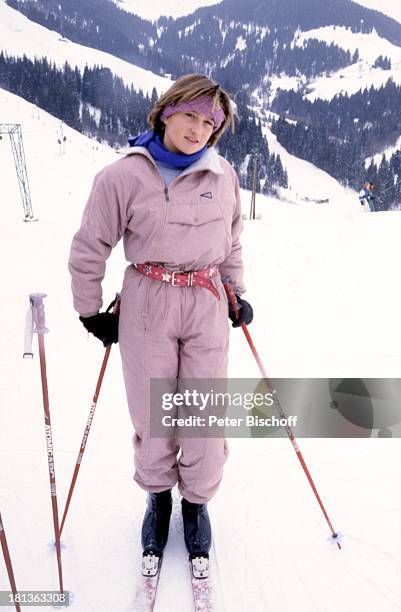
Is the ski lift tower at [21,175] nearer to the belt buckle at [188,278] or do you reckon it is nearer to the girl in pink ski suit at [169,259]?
the girl in pink ski suit at [169,259]

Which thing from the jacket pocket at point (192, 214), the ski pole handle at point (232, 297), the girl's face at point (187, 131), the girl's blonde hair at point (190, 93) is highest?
the girl's blonde hair at point (190, 93)

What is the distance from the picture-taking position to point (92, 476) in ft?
8.25

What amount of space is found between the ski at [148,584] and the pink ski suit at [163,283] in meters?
0.32

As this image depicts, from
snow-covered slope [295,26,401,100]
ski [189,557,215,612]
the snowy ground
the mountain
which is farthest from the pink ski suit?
snow-covered slope [295,26,401,100]

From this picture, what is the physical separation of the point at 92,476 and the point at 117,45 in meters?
169

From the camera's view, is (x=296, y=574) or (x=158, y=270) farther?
(x=296, y=574)

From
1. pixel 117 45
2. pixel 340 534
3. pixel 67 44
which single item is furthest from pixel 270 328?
pixel 117 45

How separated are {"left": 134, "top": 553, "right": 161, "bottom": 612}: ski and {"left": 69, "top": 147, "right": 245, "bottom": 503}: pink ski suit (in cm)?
32

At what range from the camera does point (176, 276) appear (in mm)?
1657

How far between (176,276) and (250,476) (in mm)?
1537

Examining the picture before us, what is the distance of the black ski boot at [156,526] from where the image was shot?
77.1 inches

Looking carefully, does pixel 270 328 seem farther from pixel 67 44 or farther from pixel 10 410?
pixel 67 44

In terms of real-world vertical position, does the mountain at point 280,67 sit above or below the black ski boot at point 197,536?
above

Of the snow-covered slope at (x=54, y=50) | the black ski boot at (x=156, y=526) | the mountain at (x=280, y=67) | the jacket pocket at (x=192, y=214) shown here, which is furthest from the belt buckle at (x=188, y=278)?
A: the snow-covered slope at (x=54, y=50)
